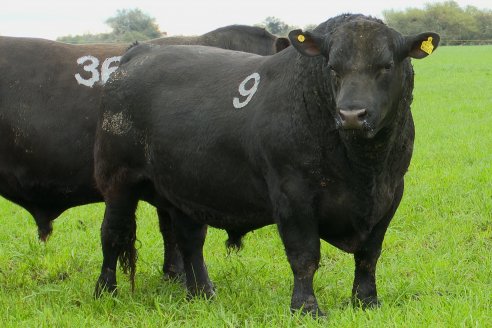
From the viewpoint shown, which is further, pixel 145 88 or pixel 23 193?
pixel 23 193

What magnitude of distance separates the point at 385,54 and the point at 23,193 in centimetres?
316

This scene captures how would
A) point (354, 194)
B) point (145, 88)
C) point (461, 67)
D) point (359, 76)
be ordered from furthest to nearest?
point (461, 67) → point (145, 88) → point (354, 194) → point (359, 76)

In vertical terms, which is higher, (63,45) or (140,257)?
(63,45)

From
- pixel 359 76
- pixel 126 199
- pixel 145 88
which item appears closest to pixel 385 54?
pixel 359 76

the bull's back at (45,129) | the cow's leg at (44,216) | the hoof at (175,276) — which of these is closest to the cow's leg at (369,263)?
the hoof at (175,276)

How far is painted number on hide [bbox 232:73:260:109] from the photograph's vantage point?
15.6 ft

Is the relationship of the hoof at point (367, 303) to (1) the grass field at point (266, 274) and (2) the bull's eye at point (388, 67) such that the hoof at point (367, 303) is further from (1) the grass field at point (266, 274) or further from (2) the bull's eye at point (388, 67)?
(2) the bull's eye at point (388, 67)

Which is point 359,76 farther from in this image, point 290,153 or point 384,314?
point 384,314

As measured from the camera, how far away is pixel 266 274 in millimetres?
5750

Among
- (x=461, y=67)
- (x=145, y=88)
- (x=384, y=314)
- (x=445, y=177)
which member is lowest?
(x=461, y=67)

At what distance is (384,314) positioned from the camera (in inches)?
167

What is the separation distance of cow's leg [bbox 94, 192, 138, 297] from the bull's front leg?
1.52m

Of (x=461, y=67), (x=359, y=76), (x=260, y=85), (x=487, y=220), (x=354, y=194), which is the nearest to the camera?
(x=359, y=76)

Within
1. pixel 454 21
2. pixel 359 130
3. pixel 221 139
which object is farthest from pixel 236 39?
pixel 454 21
